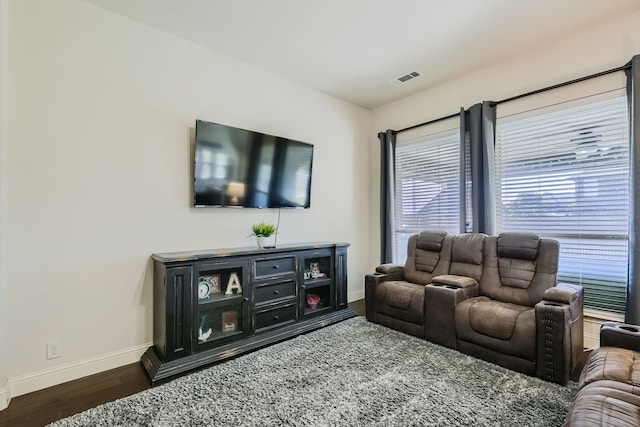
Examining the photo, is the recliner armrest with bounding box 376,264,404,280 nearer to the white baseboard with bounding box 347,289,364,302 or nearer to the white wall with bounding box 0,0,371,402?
the white baseboard with bounding box 347,289,364,302

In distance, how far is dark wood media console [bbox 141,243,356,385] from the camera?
7.93 feet

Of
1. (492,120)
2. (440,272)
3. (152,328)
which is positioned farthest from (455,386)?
(492,120)

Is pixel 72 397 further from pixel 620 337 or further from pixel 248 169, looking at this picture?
pixel 620 337

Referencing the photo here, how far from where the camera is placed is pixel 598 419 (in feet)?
3.70

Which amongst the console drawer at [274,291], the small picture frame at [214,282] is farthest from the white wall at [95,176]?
the console drawer at [274,291]

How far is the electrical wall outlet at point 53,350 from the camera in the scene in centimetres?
225

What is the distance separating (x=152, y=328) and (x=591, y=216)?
4.17 m

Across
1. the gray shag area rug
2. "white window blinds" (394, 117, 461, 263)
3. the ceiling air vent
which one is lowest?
the gray shag area rug

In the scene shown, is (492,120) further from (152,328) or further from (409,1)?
(152,328)

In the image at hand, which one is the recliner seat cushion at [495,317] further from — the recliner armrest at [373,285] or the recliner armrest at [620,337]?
the recliner armrest at [373,285]

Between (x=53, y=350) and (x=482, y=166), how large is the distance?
4.30 m

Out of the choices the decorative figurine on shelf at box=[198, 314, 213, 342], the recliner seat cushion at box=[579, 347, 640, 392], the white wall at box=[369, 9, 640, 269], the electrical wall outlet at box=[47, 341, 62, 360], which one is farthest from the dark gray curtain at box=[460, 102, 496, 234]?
the electrical wall outlet at box=[47, 341, 62, 360]

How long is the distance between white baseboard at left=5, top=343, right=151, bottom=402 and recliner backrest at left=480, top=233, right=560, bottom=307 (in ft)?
10.8

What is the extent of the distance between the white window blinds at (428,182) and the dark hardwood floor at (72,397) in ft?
11.2
